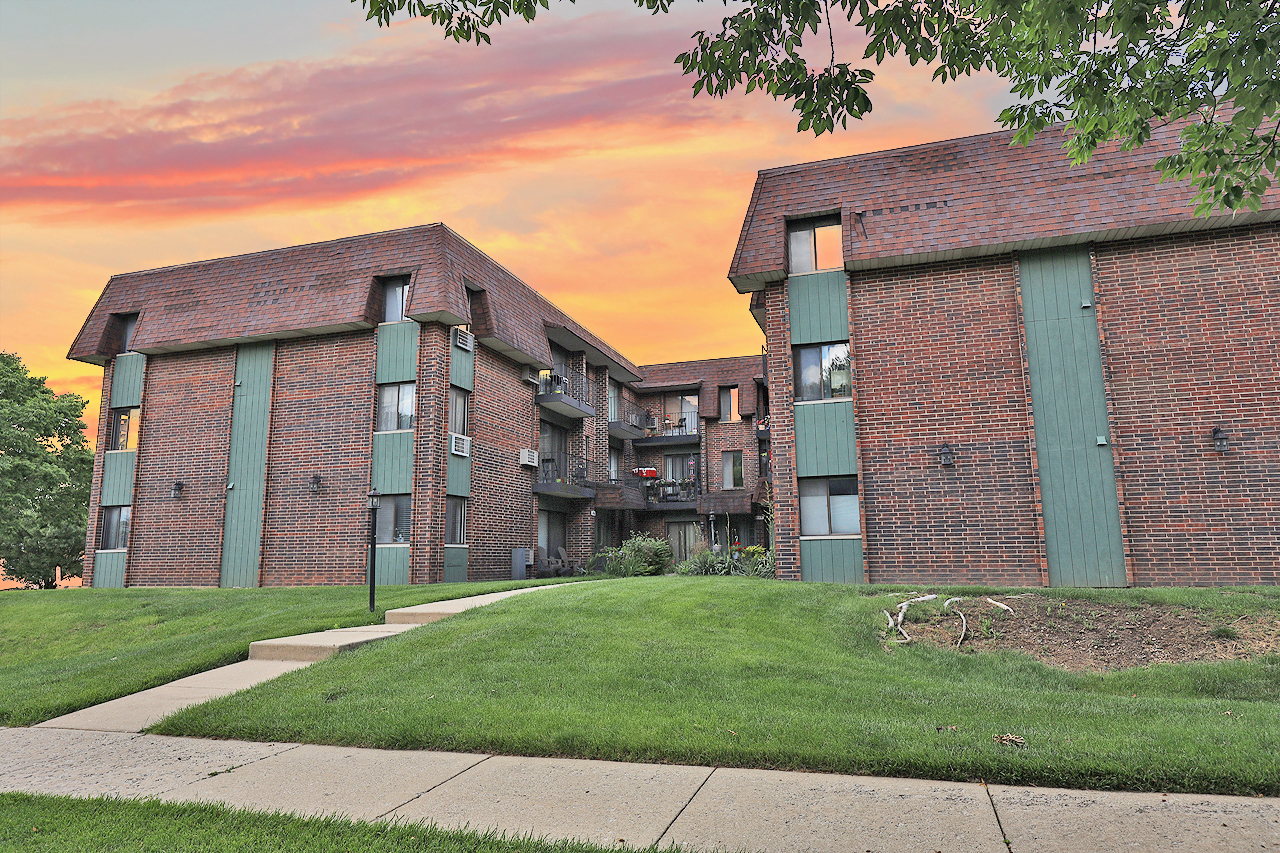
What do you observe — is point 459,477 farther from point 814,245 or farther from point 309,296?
point 814,245

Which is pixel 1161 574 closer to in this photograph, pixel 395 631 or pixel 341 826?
pixel 395 631

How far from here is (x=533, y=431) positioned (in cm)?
2484

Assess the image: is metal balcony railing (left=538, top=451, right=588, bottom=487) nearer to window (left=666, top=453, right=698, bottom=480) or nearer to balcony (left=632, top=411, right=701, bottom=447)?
balcony (left=632, top=411, right=701, bottom=447)

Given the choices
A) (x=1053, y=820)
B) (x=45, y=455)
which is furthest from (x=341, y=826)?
(x=45, y=455)

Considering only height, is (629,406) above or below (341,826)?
above

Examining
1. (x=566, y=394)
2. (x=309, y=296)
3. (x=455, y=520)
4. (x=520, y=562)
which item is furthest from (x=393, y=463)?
(x=566, y=394)

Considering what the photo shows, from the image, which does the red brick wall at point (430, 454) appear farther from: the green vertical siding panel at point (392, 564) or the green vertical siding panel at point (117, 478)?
the green vertical siding panel at point (117, 478)

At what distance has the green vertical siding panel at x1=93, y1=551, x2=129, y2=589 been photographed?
21.5 metres

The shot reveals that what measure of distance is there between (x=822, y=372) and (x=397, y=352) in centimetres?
1096

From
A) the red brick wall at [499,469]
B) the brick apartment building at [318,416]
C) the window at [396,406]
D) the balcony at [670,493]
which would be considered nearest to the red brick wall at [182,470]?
the brick apartment building at [318,416]

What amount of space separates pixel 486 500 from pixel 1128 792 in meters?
18.6

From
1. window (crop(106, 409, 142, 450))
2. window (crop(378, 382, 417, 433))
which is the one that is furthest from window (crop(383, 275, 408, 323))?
window (crop(106, 409, 142, 450))

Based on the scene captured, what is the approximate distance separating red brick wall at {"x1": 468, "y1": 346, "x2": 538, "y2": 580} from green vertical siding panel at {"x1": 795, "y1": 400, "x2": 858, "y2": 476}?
9.67 meters

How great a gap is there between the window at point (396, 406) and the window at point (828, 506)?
1026cm
